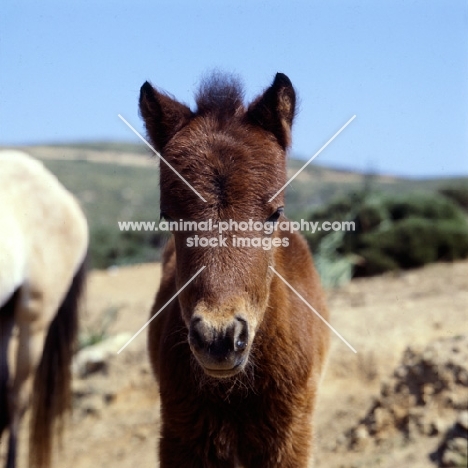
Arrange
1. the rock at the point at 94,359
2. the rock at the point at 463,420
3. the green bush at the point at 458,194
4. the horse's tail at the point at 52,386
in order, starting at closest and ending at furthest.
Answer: the rock at the point at 463,420 < the horse's tail at the point at 52,386 < the rock at the point at 94,359 < the green bush at the point at 458,194

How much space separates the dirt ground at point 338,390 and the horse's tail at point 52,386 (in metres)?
0.36

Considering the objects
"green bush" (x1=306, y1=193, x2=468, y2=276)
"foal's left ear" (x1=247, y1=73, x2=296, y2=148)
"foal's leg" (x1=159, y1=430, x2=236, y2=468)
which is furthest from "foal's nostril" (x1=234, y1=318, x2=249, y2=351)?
"green bush" (x1=306, y1=193, x2=468, y2=276)

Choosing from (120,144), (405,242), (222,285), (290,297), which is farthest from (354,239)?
(120,144)

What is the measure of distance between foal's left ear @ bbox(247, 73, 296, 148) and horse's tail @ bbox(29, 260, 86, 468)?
3639mm

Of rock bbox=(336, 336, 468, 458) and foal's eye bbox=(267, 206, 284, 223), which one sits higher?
foal's eye bbox=(267, 206, 284, 223)

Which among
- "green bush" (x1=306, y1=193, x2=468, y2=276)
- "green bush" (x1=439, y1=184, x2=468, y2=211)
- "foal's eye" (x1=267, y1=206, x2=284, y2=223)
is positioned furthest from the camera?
"green bush" (x1=439, y1=184, x2=468, y2=211)

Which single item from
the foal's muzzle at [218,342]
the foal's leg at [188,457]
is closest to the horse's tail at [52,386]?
the foal's leg at [188,457]

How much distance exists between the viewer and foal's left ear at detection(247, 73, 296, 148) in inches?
137

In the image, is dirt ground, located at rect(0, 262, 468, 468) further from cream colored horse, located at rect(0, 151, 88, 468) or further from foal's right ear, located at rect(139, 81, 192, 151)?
foal's right ear, located at rect(139, 81, 192, 151)

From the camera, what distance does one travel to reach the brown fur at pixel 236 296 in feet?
10.2

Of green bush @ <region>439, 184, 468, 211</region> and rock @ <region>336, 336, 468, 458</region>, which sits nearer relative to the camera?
rock @ <region>336, 336, 468, 458</region>

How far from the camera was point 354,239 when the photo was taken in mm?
14570

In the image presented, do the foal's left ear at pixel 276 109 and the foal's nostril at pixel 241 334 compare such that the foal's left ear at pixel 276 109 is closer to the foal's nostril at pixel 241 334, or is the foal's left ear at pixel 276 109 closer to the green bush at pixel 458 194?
the foal's nostril at pixel 241 334

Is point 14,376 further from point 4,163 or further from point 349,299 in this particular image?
point 349,299
